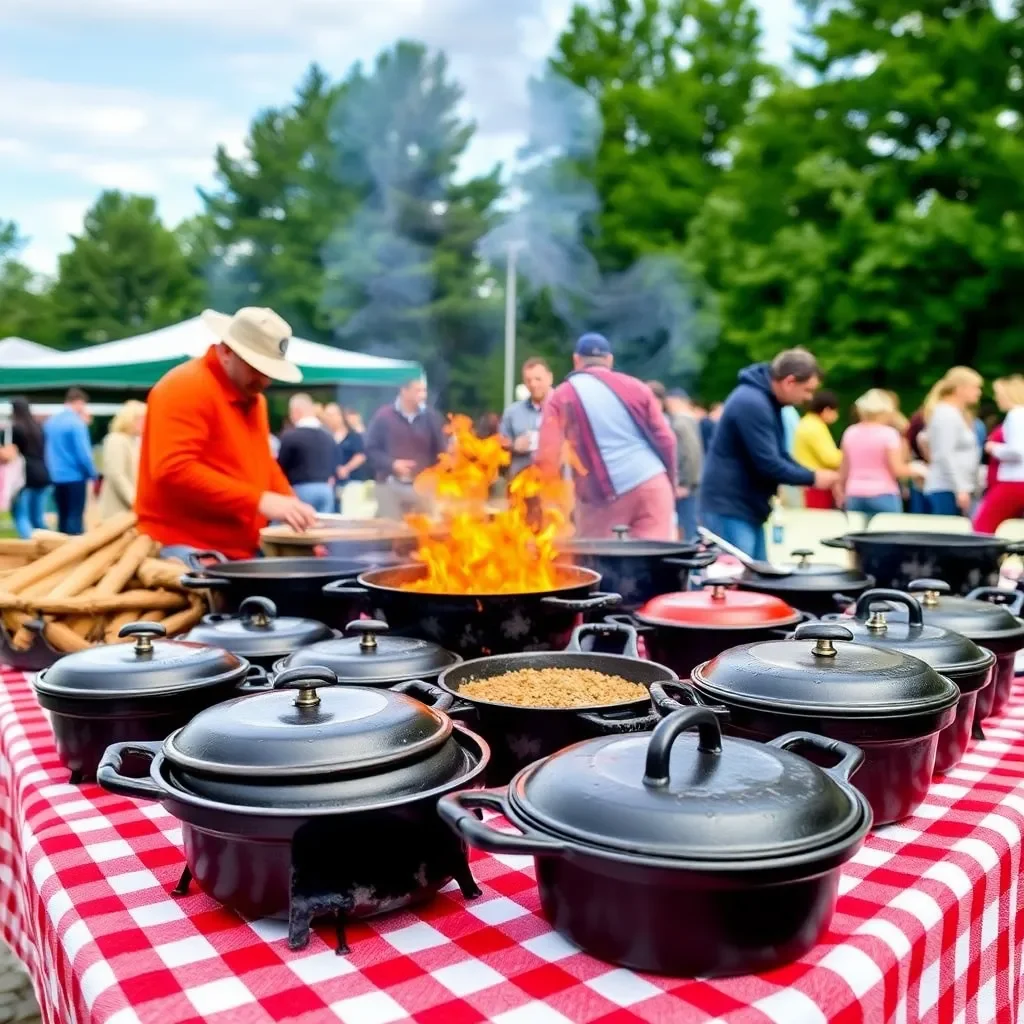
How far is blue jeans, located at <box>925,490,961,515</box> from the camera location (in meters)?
8.37

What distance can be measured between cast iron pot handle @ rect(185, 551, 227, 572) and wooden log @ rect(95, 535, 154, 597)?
0.43 feet

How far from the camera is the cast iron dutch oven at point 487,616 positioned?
2219 mm

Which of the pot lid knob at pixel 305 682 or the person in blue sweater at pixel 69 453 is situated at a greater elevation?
the person in blue sweater at pixel 69 453

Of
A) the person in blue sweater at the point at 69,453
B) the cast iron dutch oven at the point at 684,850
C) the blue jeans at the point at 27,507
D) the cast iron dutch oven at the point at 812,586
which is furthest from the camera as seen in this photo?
the blue jeans at the point at 27,507

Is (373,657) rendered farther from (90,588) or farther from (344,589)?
(90,588)

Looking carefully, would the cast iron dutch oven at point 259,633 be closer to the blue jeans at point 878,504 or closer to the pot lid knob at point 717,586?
the pot lid knob at point 717,586

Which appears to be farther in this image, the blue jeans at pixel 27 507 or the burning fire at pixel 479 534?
the blue jeans at pixel 27 507

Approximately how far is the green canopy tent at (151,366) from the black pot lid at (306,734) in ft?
32.6

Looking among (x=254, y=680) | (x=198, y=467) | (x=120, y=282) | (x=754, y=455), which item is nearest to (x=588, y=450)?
(x=754, y=455)

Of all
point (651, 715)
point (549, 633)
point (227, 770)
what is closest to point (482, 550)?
point (549, 633)

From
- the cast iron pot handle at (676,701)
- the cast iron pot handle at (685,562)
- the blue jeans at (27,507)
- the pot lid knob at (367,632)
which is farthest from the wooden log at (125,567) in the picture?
the blue jeans at (27,507)

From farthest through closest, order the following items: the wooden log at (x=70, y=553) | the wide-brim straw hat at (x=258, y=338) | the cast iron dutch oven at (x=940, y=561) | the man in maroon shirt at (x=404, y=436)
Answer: the man in maroon shirt at (x=404, y=436) < the wide-brim straw hat at (x=258, y=338) < the cast iron dutch oven at (x=940, y=561) < the wooden log at (x=70, y=553)

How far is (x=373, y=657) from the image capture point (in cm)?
190

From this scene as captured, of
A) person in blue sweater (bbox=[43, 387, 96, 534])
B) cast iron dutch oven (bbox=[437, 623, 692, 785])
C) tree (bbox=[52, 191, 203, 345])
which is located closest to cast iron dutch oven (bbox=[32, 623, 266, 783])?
cast iron dutch oven (bbox=[437, 623, 692, 785])
